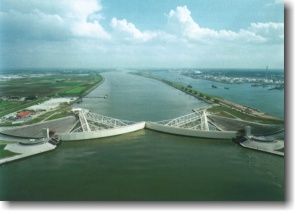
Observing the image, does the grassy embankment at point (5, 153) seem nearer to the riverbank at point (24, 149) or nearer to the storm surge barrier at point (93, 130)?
the riverbank at point (24, 149)

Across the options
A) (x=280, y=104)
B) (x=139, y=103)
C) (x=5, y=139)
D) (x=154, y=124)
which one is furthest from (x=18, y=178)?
(x=280, y=104)

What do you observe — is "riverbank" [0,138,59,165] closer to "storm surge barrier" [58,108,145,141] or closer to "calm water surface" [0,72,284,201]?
"calm water surface" [0,72,284,201]

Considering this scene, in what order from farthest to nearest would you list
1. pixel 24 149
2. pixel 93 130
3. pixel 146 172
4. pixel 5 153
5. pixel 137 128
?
pixel 137 128 < pixel 93 130 < pixel 24 149 < pixel 5 153 < pixel 146 172

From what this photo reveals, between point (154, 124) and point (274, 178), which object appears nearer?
point (274, 178)

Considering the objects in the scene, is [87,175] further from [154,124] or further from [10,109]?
[10,109]

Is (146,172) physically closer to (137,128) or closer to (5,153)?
(137,128)

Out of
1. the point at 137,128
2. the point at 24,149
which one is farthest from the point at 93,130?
the point at 24,149

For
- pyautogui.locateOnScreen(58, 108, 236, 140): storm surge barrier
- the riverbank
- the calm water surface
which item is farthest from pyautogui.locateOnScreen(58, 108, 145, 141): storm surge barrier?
the riverbank

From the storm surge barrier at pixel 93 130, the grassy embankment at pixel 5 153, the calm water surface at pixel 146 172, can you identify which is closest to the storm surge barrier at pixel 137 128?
the storm surge barrier at pixel 93 130
